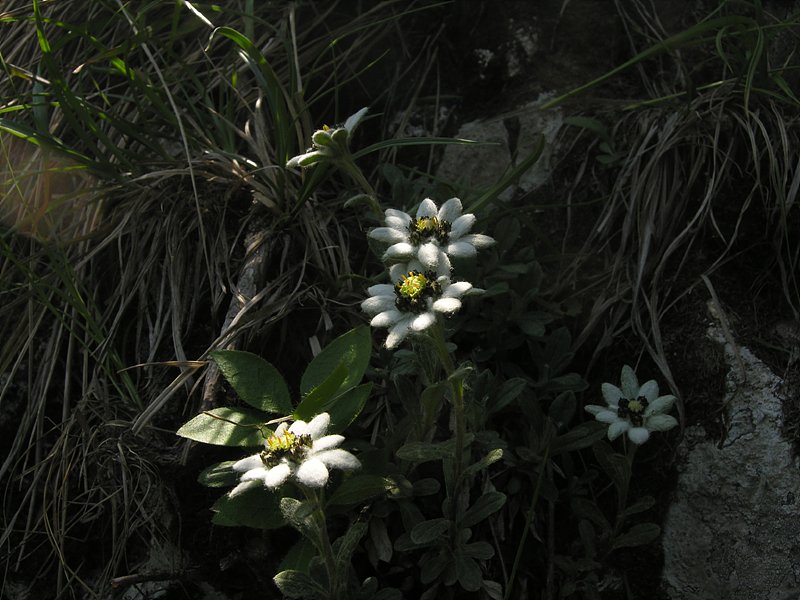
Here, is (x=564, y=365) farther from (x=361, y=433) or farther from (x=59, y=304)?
(x=59, y=304)

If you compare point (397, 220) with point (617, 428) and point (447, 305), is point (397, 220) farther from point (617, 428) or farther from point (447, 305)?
point (617, 428)

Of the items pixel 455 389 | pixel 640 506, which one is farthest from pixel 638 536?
pixel 455 389

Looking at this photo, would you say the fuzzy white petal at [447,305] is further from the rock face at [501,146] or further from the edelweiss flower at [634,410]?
the rock face at [501,146]

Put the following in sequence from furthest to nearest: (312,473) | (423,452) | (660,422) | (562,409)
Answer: (562,409)
(660,422)
(423,452)
(312,473)

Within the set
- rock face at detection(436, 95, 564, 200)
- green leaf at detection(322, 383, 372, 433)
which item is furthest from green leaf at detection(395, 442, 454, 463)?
rock face at detection(436, 95, 564, 200)

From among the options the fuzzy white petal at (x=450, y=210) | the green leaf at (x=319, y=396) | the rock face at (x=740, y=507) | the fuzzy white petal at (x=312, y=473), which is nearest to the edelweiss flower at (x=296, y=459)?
the fuzzy white petal at (x=312, y=473)

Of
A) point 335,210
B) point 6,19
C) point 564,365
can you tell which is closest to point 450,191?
point 335,210
